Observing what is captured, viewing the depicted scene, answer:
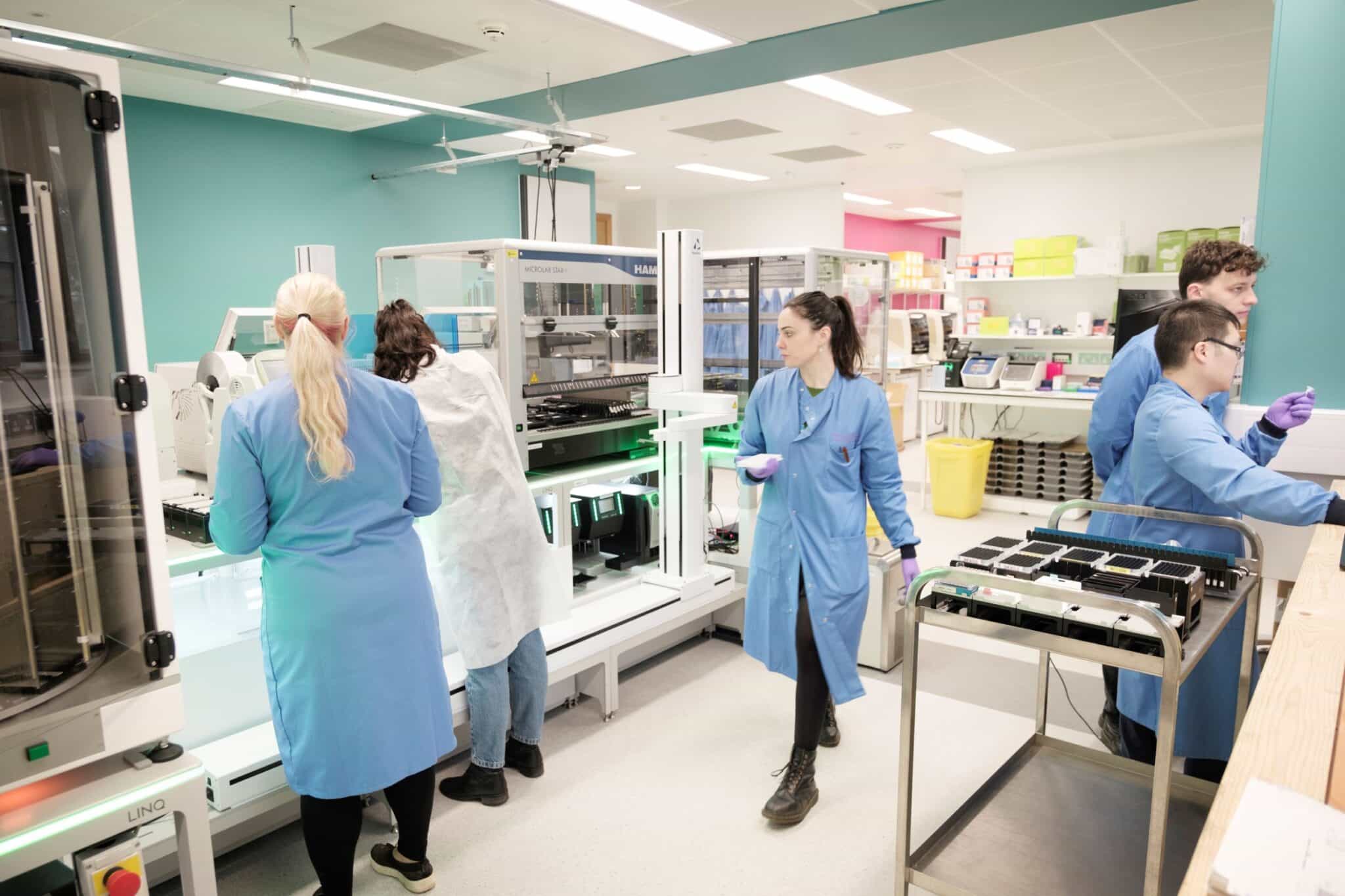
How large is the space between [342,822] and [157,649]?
71 centimetres

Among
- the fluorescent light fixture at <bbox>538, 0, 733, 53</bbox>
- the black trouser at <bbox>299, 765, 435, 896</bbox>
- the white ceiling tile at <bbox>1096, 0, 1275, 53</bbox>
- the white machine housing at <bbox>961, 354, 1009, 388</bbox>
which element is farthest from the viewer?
the white machine housing at <bbox>961, 354, 1009, 388</bbox>

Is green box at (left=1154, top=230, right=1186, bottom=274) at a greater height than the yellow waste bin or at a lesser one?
greater

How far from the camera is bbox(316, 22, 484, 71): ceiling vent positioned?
191 inches

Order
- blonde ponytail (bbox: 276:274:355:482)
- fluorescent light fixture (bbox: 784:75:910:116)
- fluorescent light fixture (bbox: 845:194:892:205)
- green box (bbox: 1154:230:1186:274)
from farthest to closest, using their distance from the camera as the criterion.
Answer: fluorescent light fixture (bbox: 845:194:892:205), green box (bbox: 1154:230:1186:274), fluorescent light fixture (bbox: 784:75:910:116), blonde ponytail (bbox: 276:274:355:482)

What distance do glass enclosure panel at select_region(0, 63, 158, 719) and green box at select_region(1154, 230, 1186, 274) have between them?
22.2 feet

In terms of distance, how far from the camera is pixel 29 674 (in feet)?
4.67

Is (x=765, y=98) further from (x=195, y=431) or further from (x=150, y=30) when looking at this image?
(x=195, y=431)

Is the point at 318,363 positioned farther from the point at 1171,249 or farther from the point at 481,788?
the point at 1171,249

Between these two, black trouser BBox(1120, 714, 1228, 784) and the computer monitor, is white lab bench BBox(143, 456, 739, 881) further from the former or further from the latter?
the computer monitor

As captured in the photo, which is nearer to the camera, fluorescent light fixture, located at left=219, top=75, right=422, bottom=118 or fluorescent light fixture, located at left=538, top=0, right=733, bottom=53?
fluorescent light fixture, located at left=538, top=0, right=733, bottom=53

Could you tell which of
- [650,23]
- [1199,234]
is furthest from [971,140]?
[650,23]

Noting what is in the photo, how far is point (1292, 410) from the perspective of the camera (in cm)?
231

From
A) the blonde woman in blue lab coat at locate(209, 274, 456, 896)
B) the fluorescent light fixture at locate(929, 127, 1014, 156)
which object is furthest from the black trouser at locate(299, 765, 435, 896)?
the fluorescent light fixture at locate(929, 127, 1014, 156)

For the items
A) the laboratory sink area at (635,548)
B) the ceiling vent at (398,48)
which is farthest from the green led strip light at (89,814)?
the ceiling vent at (398,48)
